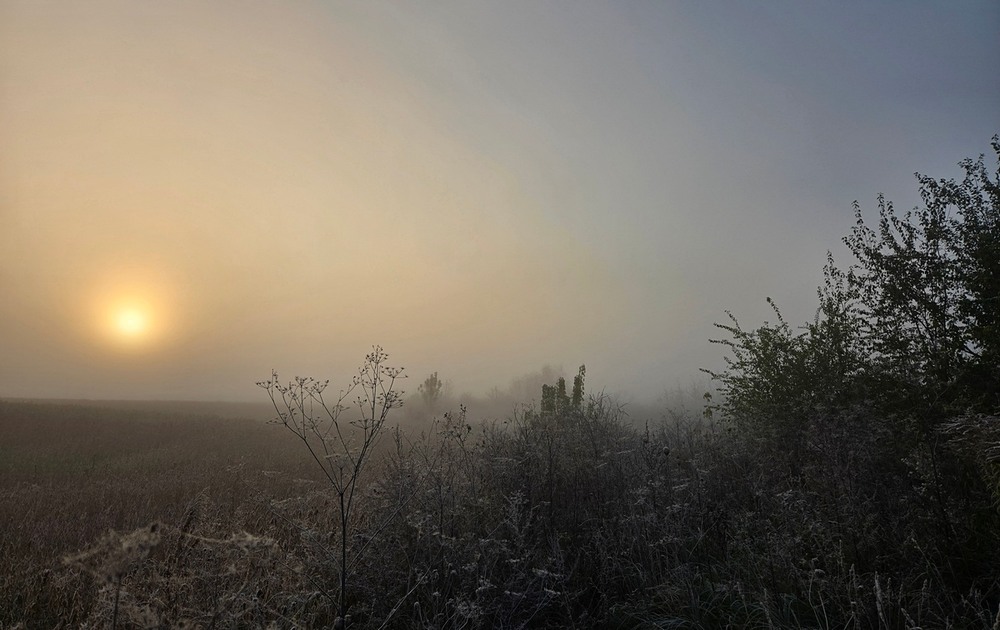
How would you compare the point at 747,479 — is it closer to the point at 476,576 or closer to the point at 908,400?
the point at 908,400

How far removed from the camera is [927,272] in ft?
21.2

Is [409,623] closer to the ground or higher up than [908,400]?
closer to the ground

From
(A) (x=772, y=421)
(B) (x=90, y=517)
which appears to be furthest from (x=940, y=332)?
(B) (x=90, y=517)

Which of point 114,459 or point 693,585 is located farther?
point 114,459

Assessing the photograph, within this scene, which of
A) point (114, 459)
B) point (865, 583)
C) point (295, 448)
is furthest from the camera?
point (295, 448)

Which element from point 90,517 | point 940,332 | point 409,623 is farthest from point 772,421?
point 90,517

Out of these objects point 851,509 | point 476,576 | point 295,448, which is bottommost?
point 295,448

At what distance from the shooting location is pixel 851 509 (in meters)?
4.61

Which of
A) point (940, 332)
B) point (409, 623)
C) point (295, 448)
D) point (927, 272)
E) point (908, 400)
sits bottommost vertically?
point (295, 448)

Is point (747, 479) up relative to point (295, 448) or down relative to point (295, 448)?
up

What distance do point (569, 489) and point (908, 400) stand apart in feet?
15.7

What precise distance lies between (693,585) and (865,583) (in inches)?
56.5

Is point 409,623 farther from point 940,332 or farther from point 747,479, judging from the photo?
point 940,332

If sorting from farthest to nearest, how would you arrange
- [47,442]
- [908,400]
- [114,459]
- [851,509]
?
[47,442], [114,459], [908,400], [851,509]
